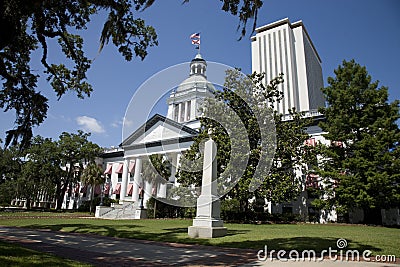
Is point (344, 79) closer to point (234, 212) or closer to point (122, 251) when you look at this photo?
point (234, 212)

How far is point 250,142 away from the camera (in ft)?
76.3

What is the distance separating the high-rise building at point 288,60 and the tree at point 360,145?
4305 cm

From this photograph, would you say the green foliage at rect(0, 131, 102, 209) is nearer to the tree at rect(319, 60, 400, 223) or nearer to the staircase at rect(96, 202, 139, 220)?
the staircase at rect(96, 202, 139, 220)

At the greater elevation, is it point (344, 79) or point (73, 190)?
point (344, 79)

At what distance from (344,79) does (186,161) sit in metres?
16.3

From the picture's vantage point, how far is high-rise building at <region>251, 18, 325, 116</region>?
68.3 m

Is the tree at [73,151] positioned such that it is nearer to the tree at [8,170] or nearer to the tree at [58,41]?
the tree at [8,170]

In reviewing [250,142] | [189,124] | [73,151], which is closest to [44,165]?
[73,151]

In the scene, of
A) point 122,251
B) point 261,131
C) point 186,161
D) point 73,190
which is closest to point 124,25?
point 122,251

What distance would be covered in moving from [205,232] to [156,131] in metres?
33.6

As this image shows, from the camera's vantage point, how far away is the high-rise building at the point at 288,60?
68312mm

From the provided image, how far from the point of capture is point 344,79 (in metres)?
24.4

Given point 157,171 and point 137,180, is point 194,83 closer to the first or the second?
point 137,180

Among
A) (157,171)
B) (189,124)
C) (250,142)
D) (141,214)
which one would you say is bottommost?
(141,214)
